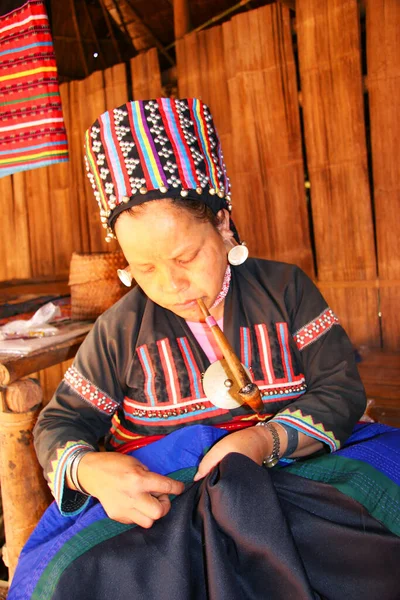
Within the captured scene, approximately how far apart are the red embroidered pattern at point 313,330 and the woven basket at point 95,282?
1436 millimetres

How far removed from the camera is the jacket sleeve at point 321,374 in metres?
1.42

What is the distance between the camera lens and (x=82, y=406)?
157 cm

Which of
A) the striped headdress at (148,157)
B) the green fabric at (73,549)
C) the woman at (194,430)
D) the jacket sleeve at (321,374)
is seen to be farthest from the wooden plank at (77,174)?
the green fabric at (73,549)

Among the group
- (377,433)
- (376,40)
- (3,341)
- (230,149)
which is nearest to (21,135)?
(230,149)

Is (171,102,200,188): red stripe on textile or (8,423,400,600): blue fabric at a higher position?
(171,102,200,188): red stripe on textile

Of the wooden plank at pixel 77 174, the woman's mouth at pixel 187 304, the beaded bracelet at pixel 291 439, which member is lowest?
the beaded bracelet at pixel 291 439

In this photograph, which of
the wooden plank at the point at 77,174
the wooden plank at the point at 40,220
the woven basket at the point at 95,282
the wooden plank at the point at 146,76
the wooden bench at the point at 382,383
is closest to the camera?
the wooden bench at the point at 382,383

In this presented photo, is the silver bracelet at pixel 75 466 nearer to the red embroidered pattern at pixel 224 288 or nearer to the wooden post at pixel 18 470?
the red embroidered pattern at pixel 224 288

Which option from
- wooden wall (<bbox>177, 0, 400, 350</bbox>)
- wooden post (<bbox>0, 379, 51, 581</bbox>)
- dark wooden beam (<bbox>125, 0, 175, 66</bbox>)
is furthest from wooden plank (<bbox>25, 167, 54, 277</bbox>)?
wooden post (<bbox>0, 379, 51, 581</bbox>)

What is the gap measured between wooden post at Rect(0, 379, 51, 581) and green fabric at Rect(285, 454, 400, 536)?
1.16 m

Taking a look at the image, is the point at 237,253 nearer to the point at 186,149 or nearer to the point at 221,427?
the point at 186,149

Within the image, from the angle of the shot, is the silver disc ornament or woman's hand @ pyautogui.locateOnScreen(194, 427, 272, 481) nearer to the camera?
woman's hand @ pyautogui.locateOnScreen(194, 427, 272, 481)

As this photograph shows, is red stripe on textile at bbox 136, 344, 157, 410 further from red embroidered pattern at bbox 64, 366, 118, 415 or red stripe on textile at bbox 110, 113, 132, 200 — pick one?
red stripe on textile at bbox 110, 113, 132, 200

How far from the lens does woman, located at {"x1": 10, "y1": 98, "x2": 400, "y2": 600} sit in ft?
3.56
